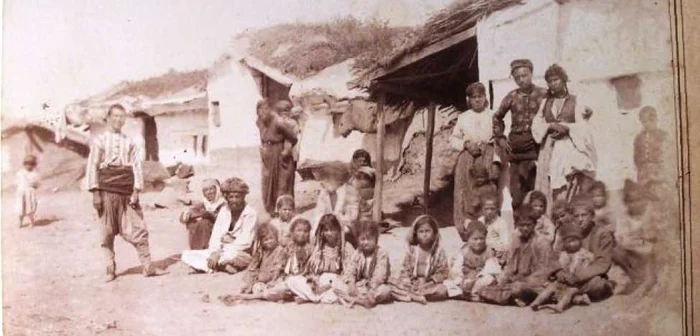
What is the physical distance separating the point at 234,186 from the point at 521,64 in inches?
52.6

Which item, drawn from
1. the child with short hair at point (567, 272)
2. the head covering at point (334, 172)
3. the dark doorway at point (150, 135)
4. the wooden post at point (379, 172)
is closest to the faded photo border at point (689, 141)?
the child with short hair at point (567, 272)

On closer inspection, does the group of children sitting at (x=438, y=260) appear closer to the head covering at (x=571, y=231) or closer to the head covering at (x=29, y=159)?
the head covering at (x=571, y=231)

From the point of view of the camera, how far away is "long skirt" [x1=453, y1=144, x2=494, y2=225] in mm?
2869

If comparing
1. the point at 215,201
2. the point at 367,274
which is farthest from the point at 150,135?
the point at 367,274

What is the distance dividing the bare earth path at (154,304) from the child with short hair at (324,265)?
6cm

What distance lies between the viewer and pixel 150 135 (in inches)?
118

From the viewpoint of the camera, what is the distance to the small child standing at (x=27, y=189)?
298cm

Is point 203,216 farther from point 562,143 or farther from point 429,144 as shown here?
point 562,143

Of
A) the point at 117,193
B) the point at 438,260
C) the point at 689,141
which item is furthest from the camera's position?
the point at 117,193

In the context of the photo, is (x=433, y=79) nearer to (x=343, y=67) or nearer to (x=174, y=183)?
(x=343, y=67)

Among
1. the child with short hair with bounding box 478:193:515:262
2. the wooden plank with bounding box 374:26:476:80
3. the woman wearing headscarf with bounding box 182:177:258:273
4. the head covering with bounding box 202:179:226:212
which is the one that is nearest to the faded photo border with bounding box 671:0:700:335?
the child with short hair with bounding box 478:193:515:262

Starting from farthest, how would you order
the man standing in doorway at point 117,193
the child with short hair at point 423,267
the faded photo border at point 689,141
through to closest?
the man standing in doorway at point 117,193 → the child with short hair at point 423,267 → the faded photo border at point 689,141

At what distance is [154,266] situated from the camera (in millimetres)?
2949

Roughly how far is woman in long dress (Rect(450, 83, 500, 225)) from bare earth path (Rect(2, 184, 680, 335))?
0.63ft
